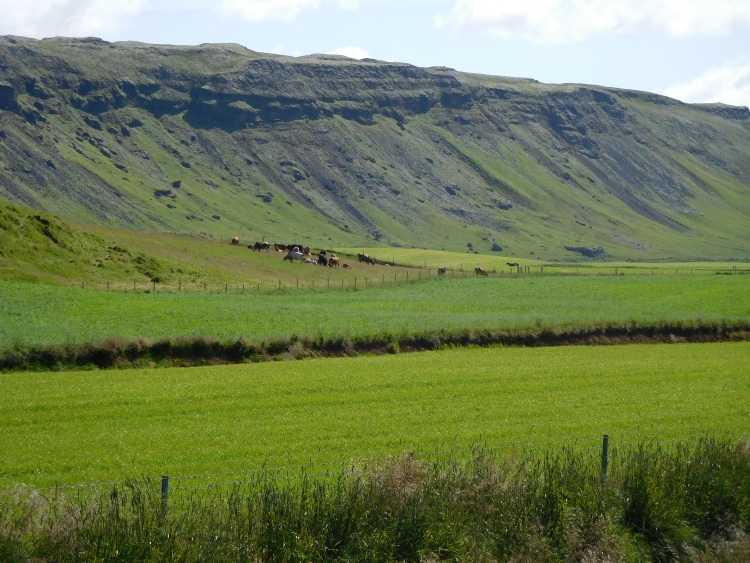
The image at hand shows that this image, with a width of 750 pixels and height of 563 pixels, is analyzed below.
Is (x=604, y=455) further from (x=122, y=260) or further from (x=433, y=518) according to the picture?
(x=122, y=260)

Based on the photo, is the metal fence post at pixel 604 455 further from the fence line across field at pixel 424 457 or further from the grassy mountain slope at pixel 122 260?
the grassy mountain slope at pixel 122 260

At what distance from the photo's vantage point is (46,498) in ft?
44.6

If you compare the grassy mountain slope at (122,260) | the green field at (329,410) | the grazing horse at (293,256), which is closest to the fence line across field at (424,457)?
the green field at (329,410)

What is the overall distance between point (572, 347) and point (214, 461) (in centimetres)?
2905

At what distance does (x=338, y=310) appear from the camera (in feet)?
171

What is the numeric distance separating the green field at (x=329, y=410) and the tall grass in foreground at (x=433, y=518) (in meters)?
3.68

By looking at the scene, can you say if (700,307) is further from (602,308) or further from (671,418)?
(671,418)

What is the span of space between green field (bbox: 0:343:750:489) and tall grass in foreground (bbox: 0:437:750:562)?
3683 mm

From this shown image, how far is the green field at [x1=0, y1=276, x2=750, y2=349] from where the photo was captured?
40.1 m

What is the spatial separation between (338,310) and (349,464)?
34046 millimetres

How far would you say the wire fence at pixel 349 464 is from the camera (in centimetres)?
1570

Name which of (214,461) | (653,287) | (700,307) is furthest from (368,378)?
(653,287)

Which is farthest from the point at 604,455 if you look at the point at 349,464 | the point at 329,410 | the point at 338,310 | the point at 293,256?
the point at 293,256

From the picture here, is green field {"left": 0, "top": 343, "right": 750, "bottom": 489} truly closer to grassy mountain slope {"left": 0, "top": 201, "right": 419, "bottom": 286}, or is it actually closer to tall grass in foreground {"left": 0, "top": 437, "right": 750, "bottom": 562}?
tall grass in foreground {"left": 0, "top": 437, "right": 750, "bottom": 562}
